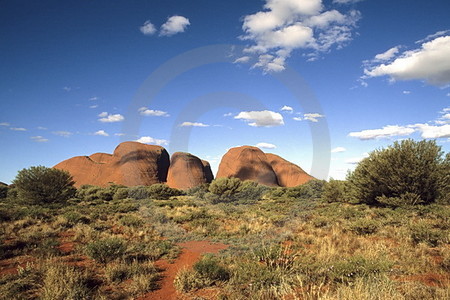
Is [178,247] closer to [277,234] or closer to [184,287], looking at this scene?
[184,287]

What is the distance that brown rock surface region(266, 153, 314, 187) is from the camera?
59.7m

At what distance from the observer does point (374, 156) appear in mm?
15680

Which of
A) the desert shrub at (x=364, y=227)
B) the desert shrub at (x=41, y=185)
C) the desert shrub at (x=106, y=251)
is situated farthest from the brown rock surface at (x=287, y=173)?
the desert shrub at (x=106, y=251)

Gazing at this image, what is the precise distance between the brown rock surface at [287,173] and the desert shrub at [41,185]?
48746mm

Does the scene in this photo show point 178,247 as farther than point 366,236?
No

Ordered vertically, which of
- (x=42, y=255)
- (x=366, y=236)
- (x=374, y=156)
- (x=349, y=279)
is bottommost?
(x=366, y=236)

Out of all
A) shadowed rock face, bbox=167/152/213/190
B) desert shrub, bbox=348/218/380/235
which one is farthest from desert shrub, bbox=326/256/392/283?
shadowed rock face, bbox=167/152/213/190

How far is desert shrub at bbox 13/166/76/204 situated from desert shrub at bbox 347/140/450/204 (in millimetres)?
24546

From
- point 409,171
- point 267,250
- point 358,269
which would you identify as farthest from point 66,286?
point 409,171

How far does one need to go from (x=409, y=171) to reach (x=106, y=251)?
15580 millimetres

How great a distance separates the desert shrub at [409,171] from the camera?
12703mm

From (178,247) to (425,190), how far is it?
13.8m

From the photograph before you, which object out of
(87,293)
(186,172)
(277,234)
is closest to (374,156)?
(277,234)

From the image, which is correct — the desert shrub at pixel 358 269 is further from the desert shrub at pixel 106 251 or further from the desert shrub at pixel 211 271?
the desert shrub at pixel 106 251
